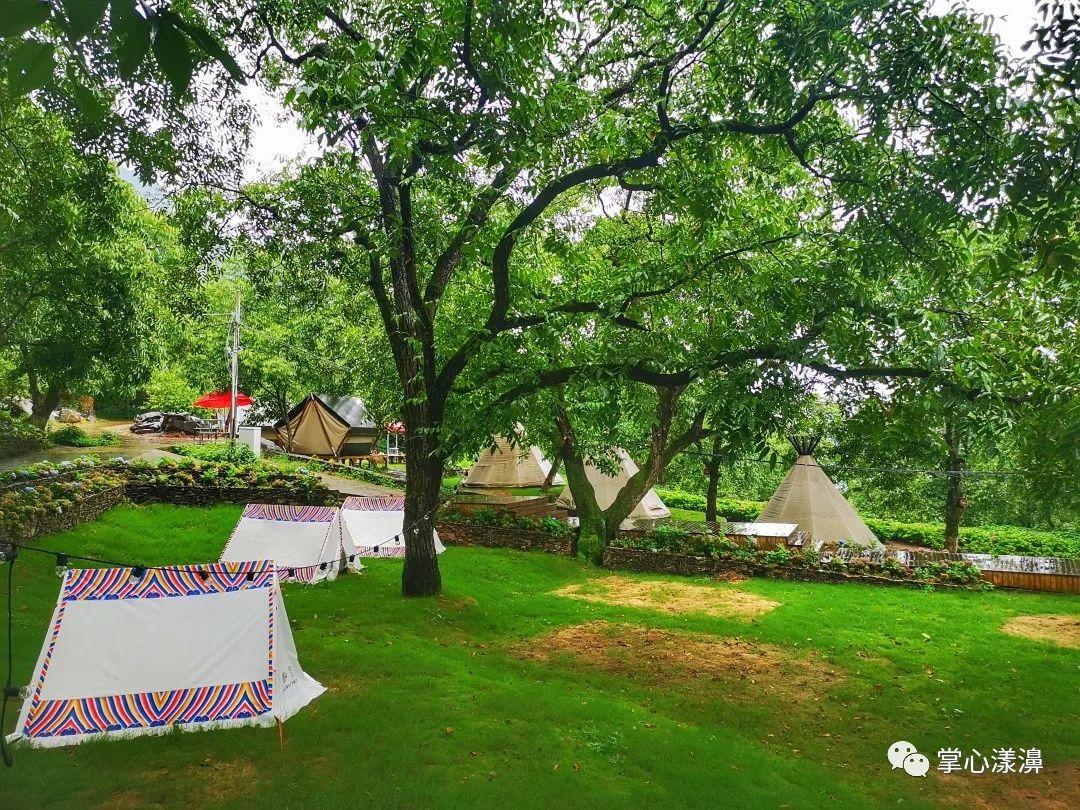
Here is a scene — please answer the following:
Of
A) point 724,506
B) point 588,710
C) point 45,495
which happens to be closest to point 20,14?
point 588,710

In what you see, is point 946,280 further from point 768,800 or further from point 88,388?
point 88,388

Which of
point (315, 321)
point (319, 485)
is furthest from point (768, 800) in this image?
point (315, 321)

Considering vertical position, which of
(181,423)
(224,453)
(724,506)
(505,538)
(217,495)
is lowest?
(505,538)

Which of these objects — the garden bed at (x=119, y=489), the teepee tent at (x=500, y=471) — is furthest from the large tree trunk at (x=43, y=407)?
the teepee tent at (x=500, y=471)

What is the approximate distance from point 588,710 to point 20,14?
7110mm

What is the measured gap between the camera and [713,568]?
15883 mm

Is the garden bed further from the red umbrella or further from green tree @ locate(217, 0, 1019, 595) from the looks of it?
the red umbrella

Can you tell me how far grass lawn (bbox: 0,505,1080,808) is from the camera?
542 centimetres

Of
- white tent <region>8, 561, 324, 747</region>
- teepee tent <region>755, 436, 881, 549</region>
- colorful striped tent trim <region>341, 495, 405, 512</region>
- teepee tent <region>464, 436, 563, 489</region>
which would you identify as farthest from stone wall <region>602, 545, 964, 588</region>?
white tent <region>8, 561, 324, 747</region>

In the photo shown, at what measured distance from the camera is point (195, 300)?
1245cm

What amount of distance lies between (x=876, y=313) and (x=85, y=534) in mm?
13444

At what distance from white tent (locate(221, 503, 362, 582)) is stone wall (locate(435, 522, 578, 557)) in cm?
473

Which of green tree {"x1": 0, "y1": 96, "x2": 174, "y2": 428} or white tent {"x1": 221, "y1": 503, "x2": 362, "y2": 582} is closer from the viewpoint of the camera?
green tree {"x1": 0, "y1": 96, "x2": 174, "y2": 428}

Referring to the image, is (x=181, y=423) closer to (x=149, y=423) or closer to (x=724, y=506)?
(x=149, y=423)
